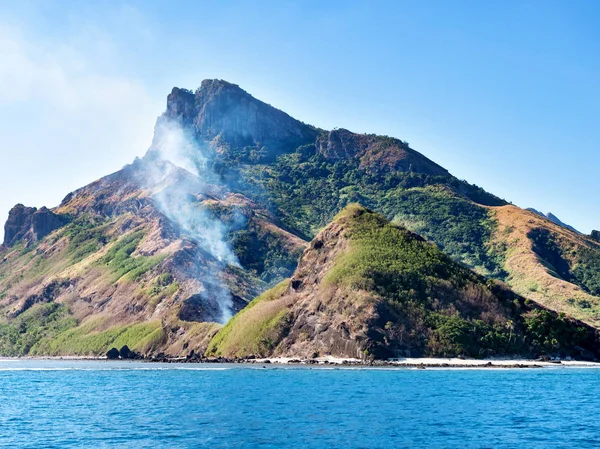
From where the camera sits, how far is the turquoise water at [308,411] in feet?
254

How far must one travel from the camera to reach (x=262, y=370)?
181 meters

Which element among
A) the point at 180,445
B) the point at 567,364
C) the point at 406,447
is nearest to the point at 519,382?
the point at 567,364

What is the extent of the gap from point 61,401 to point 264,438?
53.9 m

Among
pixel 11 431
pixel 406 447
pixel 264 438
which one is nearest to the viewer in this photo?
pixel 406 447

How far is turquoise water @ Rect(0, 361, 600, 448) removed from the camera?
77500 mm

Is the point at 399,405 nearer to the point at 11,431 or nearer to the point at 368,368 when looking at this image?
the point at 11,431

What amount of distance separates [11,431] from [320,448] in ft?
121

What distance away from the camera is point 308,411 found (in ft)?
324

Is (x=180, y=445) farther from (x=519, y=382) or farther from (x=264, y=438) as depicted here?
(x=519, y=382)

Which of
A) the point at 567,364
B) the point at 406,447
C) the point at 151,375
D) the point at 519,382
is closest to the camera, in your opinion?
the point at 406,447

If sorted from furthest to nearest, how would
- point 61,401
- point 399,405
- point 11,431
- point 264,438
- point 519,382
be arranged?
1. point 519,382
2. point 61,401
3. point 399,405
4. point 11,431
5. point 264,438

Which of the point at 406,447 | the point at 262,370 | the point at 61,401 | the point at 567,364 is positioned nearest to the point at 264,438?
the point at 406,447

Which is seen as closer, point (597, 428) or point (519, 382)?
point (597, 428)

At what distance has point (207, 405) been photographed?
353 feet
